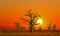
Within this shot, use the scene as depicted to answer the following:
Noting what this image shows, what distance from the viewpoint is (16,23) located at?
55594 millimetres

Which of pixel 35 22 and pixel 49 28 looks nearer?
pixel 35 22

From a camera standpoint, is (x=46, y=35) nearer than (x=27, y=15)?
Yes

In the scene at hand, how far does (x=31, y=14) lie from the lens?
47.5 m

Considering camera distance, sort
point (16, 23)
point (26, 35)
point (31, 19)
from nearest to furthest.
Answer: point (26, 35)
point (31, 19)
point (16, 23)

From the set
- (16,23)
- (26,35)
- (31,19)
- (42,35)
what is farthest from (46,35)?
(16,23)

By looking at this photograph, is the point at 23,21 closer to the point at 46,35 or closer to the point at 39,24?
the point at 39,24

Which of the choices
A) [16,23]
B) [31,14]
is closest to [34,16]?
[31,14]

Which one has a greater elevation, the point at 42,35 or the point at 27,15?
the point at 27,15

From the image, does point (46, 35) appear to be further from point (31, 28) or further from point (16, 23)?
point (16, 23)

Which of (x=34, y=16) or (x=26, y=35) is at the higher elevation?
(x=34, y=16)

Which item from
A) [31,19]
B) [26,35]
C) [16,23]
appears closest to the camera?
[26,35]

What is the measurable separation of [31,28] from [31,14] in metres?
2.76

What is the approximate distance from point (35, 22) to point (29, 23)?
1.17 meters

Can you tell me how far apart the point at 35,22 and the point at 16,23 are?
879 centimetres
